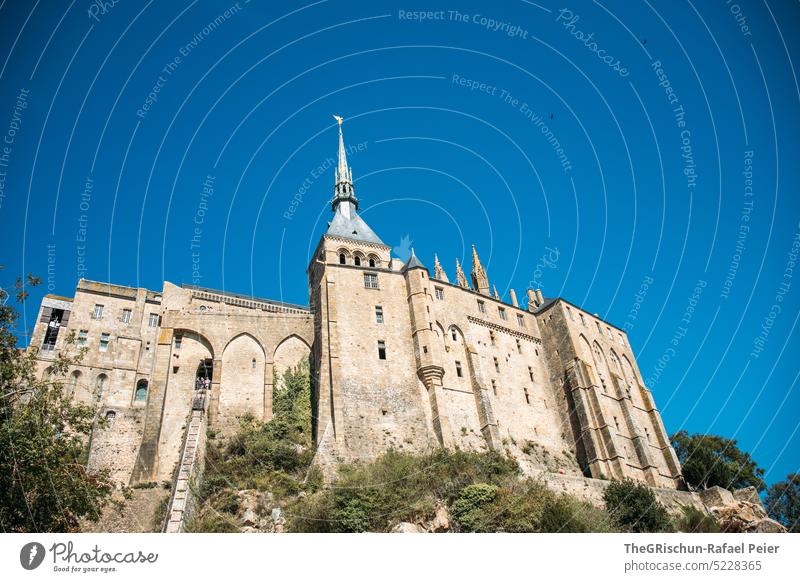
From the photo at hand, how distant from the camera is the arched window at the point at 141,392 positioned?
49.0 meters

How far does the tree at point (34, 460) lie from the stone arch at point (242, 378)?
1759 cm

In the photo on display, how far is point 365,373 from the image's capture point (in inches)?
1738

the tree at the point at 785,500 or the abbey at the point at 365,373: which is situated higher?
the abbey at the point at 365,373

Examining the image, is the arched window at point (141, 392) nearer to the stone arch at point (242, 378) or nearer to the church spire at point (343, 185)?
the stone arch at point (242, 378)

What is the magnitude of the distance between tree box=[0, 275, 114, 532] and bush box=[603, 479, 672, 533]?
28872 millimetres

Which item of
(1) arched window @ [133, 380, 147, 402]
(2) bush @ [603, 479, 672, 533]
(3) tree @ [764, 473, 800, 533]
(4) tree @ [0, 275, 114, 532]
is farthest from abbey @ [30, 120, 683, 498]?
(3) tree @ [764, 473, 800, 533]

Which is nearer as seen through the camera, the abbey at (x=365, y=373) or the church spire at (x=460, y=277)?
the abbey at (x=365, y=373)

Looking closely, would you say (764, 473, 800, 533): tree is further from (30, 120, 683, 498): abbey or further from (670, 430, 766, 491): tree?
(30, 120, 683, 498): abbey

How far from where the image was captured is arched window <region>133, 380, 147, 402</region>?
49.0 m
